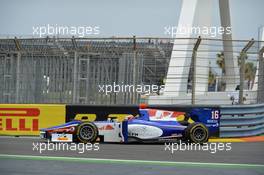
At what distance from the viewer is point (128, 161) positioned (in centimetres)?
757

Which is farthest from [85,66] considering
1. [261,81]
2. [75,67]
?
[261,81]

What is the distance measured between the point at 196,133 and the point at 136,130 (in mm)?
1195

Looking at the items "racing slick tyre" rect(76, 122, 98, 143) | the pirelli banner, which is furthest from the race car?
the pirelli banner

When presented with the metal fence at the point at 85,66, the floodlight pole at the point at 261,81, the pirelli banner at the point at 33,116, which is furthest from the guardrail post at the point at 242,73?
the pirelli banner at the point at 33,116

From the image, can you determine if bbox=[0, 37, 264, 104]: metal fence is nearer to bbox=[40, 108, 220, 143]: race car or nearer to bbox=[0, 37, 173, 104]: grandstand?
bbox=[0, 37, 173, 104]: grandstand

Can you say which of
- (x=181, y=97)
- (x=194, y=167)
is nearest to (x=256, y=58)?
(x=181, y=97)

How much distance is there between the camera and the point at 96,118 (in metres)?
11.5

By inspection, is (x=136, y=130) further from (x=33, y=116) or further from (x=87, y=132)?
(x=33, y=116)

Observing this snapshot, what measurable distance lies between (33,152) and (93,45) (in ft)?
13.8

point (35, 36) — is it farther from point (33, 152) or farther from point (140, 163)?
point (140, 163)

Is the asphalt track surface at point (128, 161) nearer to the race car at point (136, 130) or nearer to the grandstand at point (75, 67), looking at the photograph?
the race car at point (136, 130)

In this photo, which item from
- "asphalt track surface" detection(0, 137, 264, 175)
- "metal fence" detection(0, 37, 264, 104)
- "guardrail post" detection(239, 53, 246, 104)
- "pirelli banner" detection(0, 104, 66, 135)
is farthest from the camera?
"guardrail post" detection(239, 53, 246, 104)

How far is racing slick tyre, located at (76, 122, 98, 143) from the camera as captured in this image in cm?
1018

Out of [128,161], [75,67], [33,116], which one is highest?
[75,67]
